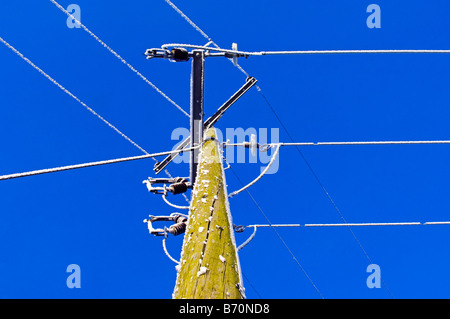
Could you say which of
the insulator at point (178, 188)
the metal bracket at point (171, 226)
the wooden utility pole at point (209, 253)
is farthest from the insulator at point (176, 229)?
the wooden utility pole at point (209, 253)

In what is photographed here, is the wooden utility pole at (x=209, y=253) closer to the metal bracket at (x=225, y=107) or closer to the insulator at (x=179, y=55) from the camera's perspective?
the insulator at (x=179, y=55)

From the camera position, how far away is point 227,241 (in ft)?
9.18

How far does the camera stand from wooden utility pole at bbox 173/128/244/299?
2225 mm

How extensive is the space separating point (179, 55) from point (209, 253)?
4.18 m

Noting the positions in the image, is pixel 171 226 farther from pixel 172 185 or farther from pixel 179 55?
pixel 179 55

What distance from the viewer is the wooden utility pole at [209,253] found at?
2.22 meters

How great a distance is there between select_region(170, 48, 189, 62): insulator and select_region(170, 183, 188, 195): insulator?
2283 millimetres

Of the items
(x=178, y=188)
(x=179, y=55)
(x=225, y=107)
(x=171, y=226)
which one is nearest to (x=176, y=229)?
(x=171, y=226)

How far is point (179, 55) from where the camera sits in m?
5.84
